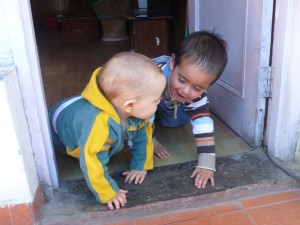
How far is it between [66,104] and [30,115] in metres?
0.27

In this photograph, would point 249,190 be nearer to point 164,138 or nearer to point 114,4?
point 164,138

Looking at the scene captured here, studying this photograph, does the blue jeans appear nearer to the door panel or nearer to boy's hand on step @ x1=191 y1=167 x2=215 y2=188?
the door panel

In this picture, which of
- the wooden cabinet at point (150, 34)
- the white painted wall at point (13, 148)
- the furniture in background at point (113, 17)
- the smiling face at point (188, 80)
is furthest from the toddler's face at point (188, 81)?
the furniture in background at point (113, 17)

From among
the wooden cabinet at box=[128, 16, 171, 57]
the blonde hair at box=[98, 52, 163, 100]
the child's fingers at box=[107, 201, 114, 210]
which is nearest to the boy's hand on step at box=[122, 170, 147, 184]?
the child's fingers at box=[107, 201, 114, 210]

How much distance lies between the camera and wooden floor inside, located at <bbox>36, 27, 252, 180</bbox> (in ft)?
4.84

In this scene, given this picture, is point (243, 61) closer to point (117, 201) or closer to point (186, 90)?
point (186, 90)

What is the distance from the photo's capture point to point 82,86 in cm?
244

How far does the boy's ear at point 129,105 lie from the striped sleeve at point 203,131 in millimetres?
386

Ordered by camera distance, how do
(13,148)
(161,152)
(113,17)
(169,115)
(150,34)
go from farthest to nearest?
1. (113,17)
2. (150,34)
3. (169,115)
4. (161,152)
5. (13,148)

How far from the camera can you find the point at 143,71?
105cm

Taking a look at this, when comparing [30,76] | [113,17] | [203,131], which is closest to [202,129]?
[203,131]

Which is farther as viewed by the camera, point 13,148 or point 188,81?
point 188,81

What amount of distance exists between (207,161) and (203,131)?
13 centimetres

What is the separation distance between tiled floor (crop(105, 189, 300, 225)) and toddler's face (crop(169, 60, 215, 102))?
0.42 m
